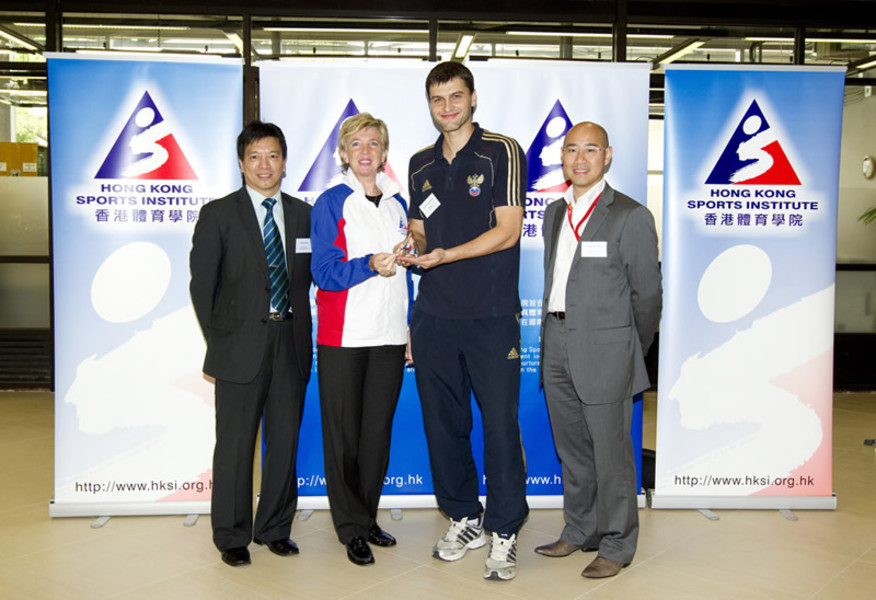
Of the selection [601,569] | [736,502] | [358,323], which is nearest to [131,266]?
[358,323]

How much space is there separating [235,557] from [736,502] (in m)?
2.50

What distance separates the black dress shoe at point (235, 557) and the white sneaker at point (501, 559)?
101cm

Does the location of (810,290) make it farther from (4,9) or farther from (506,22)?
(4,9)

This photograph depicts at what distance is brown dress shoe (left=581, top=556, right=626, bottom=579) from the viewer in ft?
10.1

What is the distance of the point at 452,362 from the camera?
10.4 feet

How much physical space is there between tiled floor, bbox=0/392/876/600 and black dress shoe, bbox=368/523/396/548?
0.17ft

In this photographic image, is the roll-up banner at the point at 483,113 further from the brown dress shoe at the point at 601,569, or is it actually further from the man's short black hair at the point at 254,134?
the brown dress shoe at the point at 601,569

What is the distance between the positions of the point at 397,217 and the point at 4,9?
17.6 feet

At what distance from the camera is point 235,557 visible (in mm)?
3195

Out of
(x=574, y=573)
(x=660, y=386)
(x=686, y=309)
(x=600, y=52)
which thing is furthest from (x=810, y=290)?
(x=600, y=52)

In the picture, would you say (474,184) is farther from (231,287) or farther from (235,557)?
(235,557)

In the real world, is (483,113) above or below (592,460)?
above

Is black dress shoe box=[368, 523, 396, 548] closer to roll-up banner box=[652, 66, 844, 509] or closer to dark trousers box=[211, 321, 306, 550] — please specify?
dark trousers box=[211, 321, 306, 550]

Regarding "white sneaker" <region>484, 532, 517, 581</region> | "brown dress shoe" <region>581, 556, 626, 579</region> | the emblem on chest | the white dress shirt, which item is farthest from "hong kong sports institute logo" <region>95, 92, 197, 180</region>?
"brown dress shoe" <region>581, 556, 626, 579</region>
